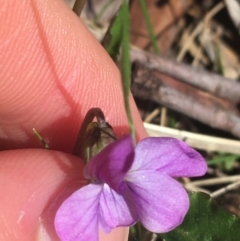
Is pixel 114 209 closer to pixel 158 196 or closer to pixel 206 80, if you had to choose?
pixel 158 196

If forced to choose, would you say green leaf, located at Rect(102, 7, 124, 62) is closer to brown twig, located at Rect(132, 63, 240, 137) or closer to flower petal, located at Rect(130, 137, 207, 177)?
brown twig, located at Rect(132, 63, 240, 137)

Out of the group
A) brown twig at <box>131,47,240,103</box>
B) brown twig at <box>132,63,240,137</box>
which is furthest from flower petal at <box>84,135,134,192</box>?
brown twig at <box>131,47,240,103</box>

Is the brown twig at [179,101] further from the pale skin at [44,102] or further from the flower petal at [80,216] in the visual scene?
the flower petal at [80,216]

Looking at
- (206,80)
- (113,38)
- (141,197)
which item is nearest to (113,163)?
(141,197)

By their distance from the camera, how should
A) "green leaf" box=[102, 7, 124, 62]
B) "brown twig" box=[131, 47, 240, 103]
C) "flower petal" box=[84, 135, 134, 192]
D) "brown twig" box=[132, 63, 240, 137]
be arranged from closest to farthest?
"flower petal" box=[84, 135, 134, 192]
"green leaf" box=[102, 7, 124, 62]
"brown twig" box=[132, 63, 240, 137]
"brown twig" box=[131, 47, 240, 103]

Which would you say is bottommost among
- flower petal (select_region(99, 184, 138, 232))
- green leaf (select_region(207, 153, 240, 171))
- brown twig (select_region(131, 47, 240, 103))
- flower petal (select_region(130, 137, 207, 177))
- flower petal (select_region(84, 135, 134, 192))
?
green leaf (select_region(207, 153, 240, 171))

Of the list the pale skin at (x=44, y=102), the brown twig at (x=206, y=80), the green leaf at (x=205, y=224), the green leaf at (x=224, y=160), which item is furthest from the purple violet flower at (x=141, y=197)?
the brown twig at (x=206, y=80)

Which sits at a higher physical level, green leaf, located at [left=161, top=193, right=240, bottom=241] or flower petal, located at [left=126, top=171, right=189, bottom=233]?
flower petal, located at [left=126, top=171, right=189, bottom=233]
